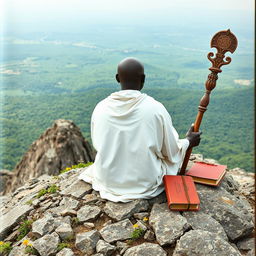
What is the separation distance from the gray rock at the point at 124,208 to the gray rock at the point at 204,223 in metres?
0.57

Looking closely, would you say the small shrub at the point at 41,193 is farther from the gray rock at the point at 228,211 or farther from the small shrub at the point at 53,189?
the gray rock at the point at 228,211

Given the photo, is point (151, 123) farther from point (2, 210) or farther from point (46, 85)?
point (46, 85)

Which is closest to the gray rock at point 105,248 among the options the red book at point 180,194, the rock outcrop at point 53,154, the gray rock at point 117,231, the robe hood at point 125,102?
the gray rock at point 117,231

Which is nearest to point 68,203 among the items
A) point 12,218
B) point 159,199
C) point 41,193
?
point 41,193

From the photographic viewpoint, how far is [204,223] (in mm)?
4199

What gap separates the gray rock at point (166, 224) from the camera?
12.9 feet

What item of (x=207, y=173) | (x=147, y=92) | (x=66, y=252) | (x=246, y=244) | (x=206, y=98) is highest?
(x=206, y=98)

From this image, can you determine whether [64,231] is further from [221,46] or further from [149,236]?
[221,46]

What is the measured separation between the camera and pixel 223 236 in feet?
13.4

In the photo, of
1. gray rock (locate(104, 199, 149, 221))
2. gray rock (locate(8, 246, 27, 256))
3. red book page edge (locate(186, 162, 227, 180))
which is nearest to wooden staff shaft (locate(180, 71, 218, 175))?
red book page edge (locate(186, 162, 227, 180))

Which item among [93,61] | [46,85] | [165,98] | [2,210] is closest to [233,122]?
[165,98]

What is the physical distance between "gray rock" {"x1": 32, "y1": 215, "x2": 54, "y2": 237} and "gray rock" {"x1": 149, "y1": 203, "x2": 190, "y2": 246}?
4.33ft

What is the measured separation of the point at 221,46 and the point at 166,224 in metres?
2.58

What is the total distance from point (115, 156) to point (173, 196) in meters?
0.93
